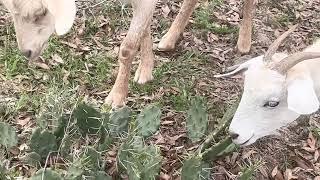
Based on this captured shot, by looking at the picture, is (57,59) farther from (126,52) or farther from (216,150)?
(216,150)

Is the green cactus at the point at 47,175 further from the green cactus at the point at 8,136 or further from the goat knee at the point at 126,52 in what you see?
the goat knee at the point at 126,52

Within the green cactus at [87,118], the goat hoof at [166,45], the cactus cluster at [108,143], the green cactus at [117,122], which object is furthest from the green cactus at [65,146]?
the goat hoof at [166,45]

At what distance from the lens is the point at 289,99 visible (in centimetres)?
429

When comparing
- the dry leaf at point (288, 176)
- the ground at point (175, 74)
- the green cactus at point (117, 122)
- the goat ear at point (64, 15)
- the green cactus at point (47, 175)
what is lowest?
the dry leaf at point (288, 176)

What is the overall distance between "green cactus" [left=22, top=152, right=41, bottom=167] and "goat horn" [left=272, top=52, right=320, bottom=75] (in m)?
1.66

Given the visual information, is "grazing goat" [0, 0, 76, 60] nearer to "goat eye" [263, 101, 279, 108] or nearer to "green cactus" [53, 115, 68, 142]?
"green cactus" [53, 115, 68, 142]

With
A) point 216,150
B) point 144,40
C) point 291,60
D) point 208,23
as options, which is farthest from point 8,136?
point 208,23

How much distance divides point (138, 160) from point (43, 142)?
0.65 meters

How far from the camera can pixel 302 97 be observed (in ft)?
14.0

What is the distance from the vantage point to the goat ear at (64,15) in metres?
4.53

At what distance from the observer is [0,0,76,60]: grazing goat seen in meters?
4.54

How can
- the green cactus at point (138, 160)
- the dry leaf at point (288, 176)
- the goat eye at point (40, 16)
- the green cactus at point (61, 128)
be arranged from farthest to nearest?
1. the dry leaf at point (288, 176)
2. the goat eye at point (40, 16)
3. the green cactus at point (61, 128)
4. the green cactus at point (138, 160)

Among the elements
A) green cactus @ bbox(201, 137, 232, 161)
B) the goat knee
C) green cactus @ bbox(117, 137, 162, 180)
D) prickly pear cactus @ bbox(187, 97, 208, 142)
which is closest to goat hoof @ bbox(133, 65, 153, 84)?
the goat knee

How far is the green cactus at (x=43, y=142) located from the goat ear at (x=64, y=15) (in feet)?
2.20
